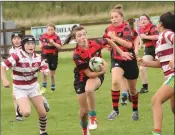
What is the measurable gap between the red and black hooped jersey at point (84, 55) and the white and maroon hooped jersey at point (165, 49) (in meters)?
1.27

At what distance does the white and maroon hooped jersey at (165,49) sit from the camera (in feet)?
26.2

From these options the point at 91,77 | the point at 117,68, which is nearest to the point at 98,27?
Result: the point at 117,68

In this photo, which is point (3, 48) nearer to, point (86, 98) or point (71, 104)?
point (71, 104)

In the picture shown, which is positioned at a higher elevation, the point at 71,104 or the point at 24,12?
the point at 24,12

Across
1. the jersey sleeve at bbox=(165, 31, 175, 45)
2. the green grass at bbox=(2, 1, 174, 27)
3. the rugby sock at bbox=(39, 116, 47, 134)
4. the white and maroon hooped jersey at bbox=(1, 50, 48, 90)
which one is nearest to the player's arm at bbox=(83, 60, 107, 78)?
the white and maroon hooped jersey at bbox=(1, 50, 48, 90)

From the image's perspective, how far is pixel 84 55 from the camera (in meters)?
9.07

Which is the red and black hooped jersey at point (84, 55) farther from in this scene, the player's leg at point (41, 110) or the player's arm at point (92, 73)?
the player's leg at point (41, 110)

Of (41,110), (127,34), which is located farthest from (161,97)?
(127,34)

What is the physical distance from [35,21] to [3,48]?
12.3 m

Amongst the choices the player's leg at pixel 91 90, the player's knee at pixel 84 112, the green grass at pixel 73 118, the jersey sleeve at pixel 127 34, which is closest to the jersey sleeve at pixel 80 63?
the player's leg at pixel 91 90

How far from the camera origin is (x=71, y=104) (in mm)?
13266

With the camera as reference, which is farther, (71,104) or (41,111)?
(71,104)

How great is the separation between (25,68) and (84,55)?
1.11 m

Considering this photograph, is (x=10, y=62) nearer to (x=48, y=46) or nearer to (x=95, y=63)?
(x=95, y=63)
